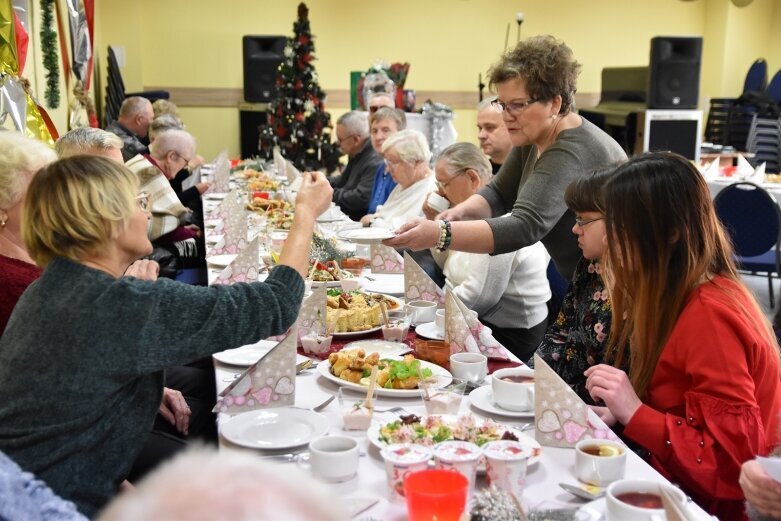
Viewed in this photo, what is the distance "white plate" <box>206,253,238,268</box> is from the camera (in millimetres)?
3411

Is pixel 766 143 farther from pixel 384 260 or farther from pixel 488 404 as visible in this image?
pixel 488 404

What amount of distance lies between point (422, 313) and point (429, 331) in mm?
144

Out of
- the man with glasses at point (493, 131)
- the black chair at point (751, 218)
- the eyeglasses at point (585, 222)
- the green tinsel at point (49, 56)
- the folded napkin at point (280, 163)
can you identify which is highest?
the green tinsel at point (49, 56)

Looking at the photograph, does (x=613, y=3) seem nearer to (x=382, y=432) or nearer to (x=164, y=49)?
(x=164, y=49)

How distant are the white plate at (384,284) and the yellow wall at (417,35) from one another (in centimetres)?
825

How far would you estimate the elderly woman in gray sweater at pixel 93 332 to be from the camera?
151 cm

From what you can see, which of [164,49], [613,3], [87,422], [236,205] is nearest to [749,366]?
[87,422]

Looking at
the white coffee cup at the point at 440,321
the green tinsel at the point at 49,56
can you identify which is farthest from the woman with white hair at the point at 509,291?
the green tinsel at the point at 49,56

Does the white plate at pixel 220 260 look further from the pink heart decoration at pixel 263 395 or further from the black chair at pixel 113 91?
the black chair at pixel 113 91

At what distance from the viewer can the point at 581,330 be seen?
230 centimetres

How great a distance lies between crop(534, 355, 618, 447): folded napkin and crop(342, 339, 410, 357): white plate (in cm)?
70

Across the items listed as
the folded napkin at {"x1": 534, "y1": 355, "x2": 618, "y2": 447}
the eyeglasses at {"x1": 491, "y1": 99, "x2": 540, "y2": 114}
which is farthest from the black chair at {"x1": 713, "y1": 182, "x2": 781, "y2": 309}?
the folded napkin at {"x1": 534, "y1": 355, "x2": 618, "y2": 447}

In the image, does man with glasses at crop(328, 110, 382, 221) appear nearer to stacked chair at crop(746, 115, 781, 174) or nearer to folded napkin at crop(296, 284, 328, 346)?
folded napkin at crop(296, 284, 328, 346)

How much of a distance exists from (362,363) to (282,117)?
242 inches
